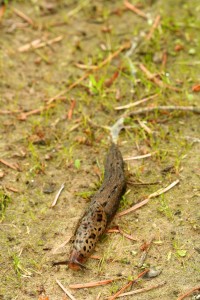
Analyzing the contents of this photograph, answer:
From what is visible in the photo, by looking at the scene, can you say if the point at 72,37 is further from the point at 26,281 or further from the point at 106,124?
the point at 26,281

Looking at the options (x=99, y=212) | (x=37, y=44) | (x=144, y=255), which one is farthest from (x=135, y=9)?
(x=144, y=255)

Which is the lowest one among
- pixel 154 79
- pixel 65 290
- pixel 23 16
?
pixel 65 290

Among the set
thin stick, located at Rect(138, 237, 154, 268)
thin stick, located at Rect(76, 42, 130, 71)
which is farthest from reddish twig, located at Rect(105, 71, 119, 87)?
thin stick, located at Rect(138, 237, 154, 268)

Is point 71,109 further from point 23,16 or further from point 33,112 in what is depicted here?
point 23,16

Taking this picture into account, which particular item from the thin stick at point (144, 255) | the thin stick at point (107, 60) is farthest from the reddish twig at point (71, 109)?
the thin stick at point (144, 255)

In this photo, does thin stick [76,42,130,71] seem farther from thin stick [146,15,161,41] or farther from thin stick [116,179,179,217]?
thin stick [116,179,179,217]

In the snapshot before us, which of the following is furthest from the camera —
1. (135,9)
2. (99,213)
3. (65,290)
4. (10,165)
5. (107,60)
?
(135,9)
